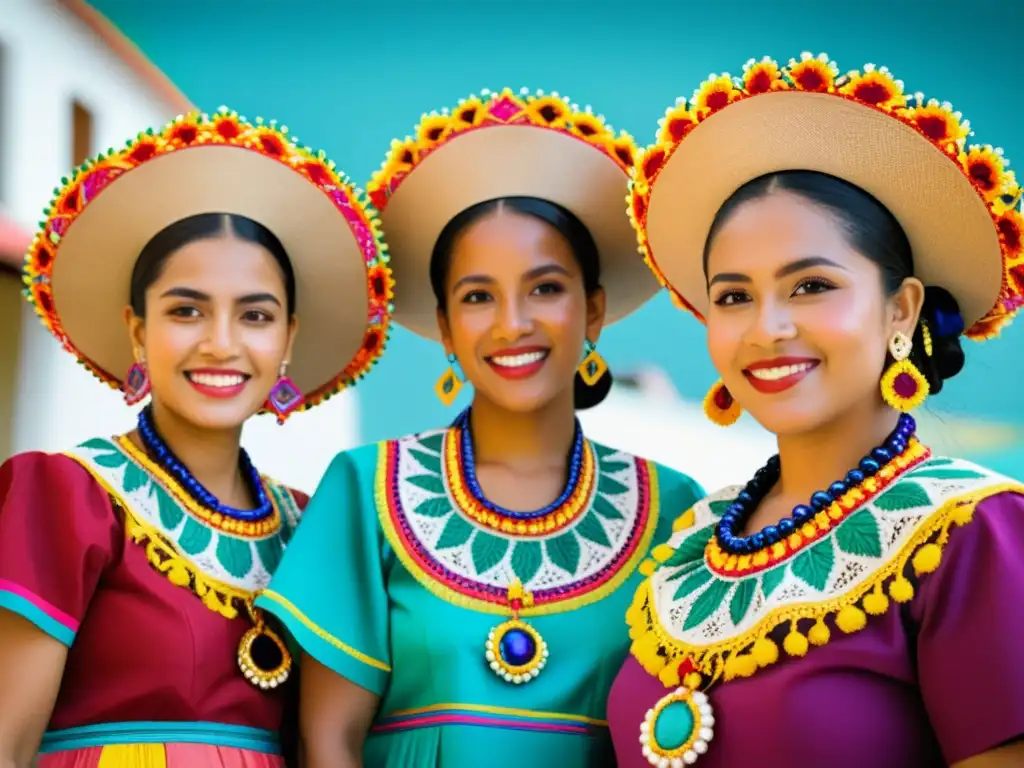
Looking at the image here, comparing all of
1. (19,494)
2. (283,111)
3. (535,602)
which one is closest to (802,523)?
(535,602)

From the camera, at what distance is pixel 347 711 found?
8.07ft

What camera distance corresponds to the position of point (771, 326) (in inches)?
78.4

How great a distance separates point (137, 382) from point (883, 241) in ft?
5.39

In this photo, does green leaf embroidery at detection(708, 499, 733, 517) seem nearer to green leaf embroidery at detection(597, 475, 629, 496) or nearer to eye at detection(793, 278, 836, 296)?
green leaf embroidery at detection(597, 475, 629, 496)

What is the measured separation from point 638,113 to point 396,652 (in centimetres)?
272

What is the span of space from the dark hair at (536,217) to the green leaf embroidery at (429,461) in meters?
0.34

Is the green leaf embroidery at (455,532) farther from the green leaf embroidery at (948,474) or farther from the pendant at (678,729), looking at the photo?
the green leaf embroidery at (948,474)

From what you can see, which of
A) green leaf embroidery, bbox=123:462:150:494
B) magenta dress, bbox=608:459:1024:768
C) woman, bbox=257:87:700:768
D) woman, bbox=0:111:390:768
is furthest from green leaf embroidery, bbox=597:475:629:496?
green leaf embroidery, bbox=123:462:150:494

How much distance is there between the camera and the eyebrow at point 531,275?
2701mm

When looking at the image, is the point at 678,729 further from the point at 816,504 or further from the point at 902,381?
the point at 902,381

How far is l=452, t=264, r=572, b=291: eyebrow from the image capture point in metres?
2.70

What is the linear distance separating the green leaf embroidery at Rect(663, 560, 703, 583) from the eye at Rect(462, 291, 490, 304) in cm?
78

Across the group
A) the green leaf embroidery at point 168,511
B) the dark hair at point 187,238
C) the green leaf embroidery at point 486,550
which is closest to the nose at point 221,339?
the dark hair at point 187,238

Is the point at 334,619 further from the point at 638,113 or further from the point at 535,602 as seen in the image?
the point at 638,113
